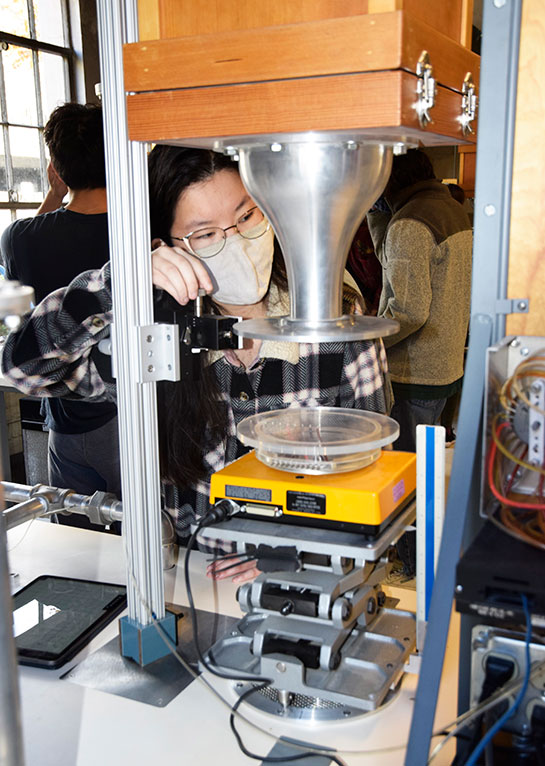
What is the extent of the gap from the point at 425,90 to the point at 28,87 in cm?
380

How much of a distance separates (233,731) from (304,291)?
50cm

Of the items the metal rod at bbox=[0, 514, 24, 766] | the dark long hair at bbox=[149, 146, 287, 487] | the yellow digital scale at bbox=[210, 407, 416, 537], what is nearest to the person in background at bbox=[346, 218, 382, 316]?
the dark long hair at bbox=[149, 146, 287, 487]

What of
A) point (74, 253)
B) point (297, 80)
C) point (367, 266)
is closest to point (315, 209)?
point (297, 80)

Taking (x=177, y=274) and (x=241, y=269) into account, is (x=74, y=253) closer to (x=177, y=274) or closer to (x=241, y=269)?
(x=241, y=269)

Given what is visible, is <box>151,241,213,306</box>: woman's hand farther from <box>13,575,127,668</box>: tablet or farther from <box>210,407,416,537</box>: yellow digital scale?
<box>13,575,127,668</box>: tablet

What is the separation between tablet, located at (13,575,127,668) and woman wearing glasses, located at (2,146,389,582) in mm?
194

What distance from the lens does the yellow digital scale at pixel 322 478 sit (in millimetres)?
836

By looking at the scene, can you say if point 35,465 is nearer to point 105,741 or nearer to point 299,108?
point 105,741

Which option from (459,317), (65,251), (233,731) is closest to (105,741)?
(233,731)

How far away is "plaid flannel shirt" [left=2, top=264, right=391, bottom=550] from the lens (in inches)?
56.0

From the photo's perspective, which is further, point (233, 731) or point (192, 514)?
point (192, 514)

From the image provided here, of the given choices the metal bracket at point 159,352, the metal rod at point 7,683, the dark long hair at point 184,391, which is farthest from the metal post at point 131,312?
the metal rod at point 7,683

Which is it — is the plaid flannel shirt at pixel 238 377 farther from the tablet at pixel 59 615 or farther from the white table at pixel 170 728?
the white table at pixel 170 728

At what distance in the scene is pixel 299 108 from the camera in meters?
0.76
